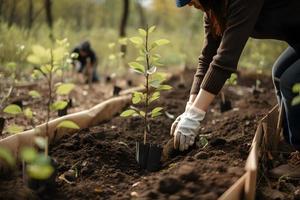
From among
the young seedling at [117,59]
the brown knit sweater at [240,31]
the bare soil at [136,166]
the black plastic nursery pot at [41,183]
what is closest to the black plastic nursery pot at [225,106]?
the bare soil at [136,166]

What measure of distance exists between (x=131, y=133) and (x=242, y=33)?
136cm

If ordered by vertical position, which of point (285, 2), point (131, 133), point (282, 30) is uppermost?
point (285, 2)

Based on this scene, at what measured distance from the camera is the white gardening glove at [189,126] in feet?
7.68

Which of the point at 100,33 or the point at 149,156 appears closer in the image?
the point at 149,156

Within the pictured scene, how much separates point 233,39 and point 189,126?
52cm

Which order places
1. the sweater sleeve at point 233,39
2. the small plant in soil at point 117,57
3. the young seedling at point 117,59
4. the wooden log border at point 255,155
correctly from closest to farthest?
the wooden log border at point 255,155
the sweater sleeve at point 233,39
the small plant in soil at point 117,57
the young seedling at point 117,59

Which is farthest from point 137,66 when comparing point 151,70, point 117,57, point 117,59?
point 117,59

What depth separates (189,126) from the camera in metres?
2.34

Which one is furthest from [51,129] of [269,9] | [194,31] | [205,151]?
[194,31]

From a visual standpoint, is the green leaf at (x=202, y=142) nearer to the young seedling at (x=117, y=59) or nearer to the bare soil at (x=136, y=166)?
the bare soil at (x=136, y=166)

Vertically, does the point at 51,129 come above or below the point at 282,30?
below

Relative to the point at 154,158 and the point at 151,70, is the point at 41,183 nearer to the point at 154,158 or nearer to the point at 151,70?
the point at 154,158

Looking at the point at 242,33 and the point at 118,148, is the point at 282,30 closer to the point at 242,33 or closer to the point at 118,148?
the point at 242,33

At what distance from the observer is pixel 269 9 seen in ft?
7.86
